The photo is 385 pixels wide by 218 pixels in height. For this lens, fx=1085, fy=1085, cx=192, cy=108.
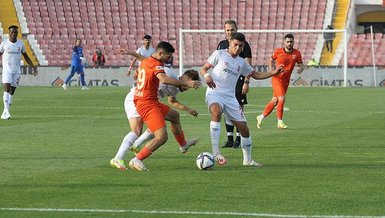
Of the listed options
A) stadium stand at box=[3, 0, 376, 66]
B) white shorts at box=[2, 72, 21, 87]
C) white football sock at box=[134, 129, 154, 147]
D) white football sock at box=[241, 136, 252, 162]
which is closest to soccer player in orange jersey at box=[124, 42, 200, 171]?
white football sock at box=[134, 129, 154, 147]

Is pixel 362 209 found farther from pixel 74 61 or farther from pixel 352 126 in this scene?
pixel 74 61

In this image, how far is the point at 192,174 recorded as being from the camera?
1349cm

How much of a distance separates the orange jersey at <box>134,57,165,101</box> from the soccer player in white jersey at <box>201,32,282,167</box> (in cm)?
92

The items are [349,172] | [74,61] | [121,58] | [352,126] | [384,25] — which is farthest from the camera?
[384,25]

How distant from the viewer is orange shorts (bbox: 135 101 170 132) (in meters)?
14.0

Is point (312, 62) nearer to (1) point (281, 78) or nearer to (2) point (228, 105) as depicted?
(1) point (281, 78)

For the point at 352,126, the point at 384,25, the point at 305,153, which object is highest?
the point at 305,153

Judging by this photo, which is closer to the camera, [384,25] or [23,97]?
[23,97]

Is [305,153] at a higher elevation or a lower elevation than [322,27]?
higher

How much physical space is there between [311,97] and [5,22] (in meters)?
26.5

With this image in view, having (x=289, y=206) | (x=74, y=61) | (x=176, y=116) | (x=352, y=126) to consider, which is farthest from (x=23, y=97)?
(x=289, y=206)

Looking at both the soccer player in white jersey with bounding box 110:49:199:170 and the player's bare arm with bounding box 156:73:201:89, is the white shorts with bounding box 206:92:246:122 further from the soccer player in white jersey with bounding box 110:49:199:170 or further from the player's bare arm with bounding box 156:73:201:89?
the player's bare arm with bounding box 156:73:201:89

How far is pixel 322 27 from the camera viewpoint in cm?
5881

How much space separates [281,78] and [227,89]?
27.9 ft
